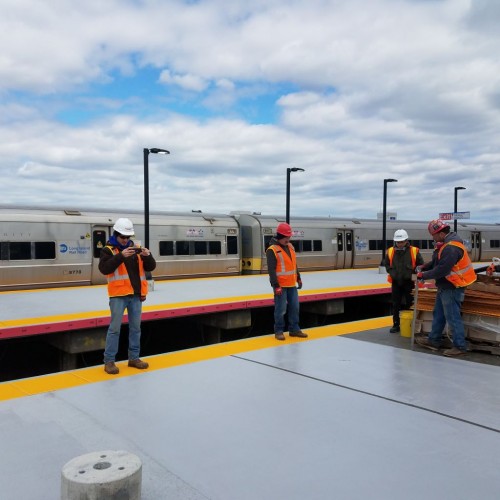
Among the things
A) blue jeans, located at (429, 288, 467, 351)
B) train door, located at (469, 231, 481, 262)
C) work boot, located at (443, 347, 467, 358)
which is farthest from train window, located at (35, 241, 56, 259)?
train door, located at (469, 231, 481, 262)

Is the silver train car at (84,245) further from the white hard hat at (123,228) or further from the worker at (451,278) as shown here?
the worker at (451,278)

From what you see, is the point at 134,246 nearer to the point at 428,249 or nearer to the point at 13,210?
the point at 13,210

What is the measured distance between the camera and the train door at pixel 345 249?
22719 mm

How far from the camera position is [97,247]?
15.2 meters

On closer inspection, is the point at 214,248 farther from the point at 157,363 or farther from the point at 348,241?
the point at 157,363

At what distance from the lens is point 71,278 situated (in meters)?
14.8

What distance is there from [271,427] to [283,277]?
146 inches

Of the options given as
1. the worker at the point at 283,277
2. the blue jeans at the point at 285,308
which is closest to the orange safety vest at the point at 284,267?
the worker at the point at 283,277

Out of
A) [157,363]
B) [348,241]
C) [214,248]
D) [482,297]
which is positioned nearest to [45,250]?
[214,248]

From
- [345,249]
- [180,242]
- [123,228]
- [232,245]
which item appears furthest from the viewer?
[345,249]

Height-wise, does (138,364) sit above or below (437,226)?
below

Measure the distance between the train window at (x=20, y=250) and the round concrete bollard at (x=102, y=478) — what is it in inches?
482

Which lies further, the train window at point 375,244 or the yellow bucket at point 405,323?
the train window at point 375,244

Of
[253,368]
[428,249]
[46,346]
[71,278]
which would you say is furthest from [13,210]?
[428,249]
